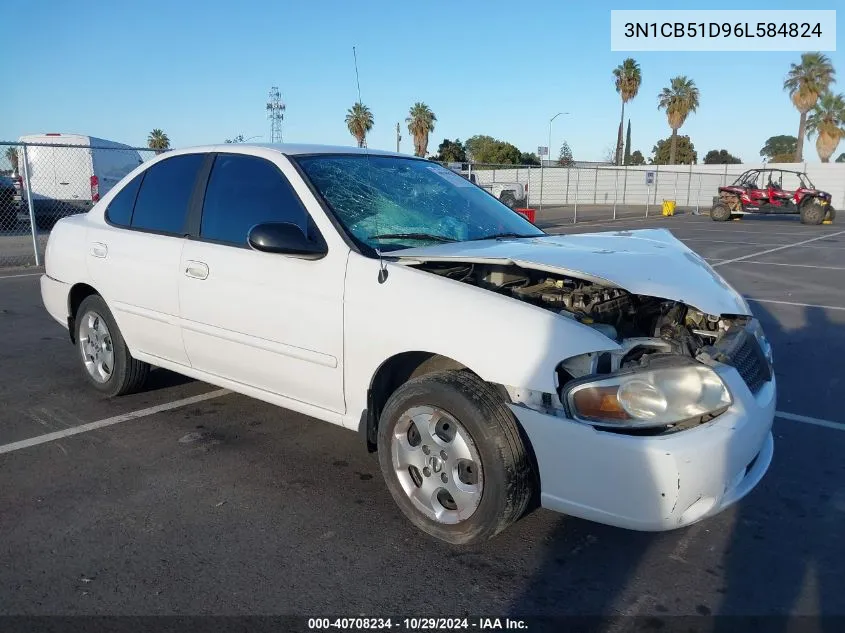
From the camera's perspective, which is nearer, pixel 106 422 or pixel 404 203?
pixel 404 203

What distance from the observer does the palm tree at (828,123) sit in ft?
159

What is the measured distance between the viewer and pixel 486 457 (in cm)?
279

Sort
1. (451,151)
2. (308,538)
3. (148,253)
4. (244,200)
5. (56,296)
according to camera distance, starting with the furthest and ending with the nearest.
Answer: (451,151) → (56,296) → (148,253) → (244,200) → (308,538)

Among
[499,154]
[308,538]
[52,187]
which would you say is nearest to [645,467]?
[308,538]

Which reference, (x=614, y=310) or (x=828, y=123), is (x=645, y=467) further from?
Answer: (x=828, y=123)

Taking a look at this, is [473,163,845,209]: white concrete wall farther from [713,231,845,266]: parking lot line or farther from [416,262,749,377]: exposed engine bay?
[416,262,749,377]: exposed engine bay

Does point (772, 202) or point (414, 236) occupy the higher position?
point (414, 236)

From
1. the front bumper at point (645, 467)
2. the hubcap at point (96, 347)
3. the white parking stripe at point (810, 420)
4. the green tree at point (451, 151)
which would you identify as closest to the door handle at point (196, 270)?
the hubcap at point (96, 347)

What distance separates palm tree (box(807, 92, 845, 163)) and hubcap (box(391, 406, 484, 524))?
54.9 metres

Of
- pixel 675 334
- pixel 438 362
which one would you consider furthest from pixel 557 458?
pixel 675 334

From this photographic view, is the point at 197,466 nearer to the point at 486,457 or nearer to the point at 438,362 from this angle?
the point at 438,362

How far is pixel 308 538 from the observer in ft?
10.1

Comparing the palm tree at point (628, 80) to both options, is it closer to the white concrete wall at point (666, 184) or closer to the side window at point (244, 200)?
the white concrete wall at point (666, 184)

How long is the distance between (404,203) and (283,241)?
88 centimetres
